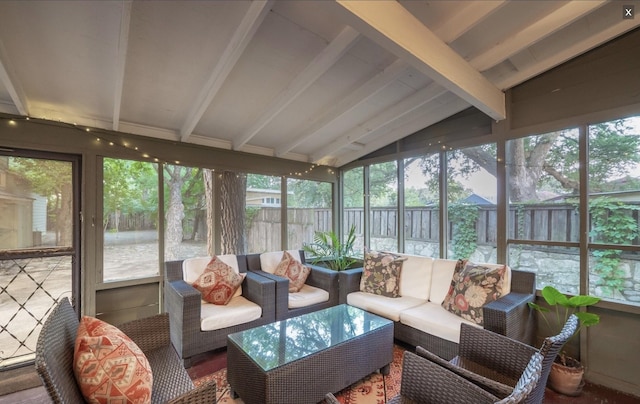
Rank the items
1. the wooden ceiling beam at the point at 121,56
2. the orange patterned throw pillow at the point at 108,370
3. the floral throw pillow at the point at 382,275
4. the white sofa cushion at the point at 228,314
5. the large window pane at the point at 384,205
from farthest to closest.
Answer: the large window pane at the point at 384,205, the floral throw pillow at the point at 382,275, the white sofa cushion at the point at 228,314, the wooden ceiling beam at the point at 121,56, the orange patterned throw pillow at the point at 108,370

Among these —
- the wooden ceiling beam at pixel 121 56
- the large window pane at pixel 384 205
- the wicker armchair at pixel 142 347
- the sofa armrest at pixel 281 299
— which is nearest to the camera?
the wicker armchair at pixel 142 347

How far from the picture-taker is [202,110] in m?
2.69

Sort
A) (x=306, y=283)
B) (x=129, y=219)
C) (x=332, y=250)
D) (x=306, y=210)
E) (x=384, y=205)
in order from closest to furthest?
1. (x=129, y=219)
2. (x=306, y=283)
3. (x=384, y=205)
4. (x=332, y=250)
5. (x=306, y=210)

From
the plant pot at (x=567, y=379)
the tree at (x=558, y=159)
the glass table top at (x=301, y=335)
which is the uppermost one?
the tree at (x=558, y=159)

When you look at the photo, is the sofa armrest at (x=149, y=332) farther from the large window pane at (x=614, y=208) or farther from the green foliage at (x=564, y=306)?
the large window pane at (x=614, y=208)

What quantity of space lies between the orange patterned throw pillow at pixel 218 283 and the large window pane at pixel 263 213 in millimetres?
871

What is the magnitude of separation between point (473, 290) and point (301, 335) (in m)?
1.64

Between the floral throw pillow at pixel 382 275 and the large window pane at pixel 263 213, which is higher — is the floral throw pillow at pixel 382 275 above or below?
below

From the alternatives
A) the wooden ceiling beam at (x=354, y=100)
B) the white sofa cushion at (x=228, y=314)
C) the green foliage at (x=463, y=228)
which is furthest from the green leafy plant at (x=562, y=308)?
the white sofa cushion at (x=228, y=314)

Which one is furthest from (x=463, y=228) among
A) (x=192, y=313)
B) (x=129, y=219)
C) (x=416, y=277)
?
(x=129, y=219)

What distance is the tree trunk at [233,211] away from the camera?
3713 millimetres

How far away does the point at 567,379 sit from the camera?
2.19m

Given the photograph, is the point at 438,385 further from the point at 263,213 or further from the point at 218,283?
the point at 263,213

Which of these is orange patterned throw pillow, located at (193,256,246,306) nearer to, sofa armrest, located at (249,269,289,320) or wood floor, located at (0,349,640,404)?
sofa armrest, located at (249,269,289,320)
